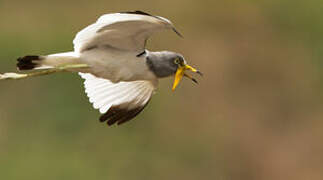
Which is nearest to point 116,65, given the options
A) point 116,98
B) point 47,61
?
point 47,61

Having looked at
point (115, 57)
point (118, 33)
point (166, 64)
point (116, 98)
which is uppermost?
point (118, 33)

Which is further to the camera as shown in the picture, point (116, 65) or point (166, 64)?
point (166, 64)

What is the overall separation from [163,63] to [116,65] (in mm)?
445

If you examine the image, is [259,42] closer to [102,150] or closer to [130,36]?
[102,150]

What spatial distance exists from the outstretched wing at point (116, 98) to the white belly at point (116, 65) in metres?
0.84

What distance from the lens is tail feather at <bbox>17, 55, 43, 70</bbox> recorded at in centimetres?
988

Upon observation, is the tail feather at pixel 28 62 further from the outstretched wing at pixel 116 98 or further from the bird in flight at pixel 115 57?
the outstretched wing at pixel 116 98

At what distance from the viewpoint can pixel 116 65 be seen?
32.2 feet

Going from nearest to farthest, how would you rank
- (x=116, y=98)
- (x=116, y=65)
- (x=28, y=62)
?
(x=116, y=65)
(x=28, y=62)
(x=116, y=98)

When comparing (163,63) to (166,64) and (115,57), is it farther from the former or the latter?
(115,57)

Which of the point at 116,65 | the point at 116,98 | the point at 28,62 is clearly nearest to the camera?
the point at 116,65

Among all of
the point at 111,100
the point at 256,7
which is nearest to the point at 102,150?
the point at 256,7

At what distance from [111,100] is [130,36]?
1.04 meters

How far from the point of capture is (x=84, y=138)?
1870 cm
